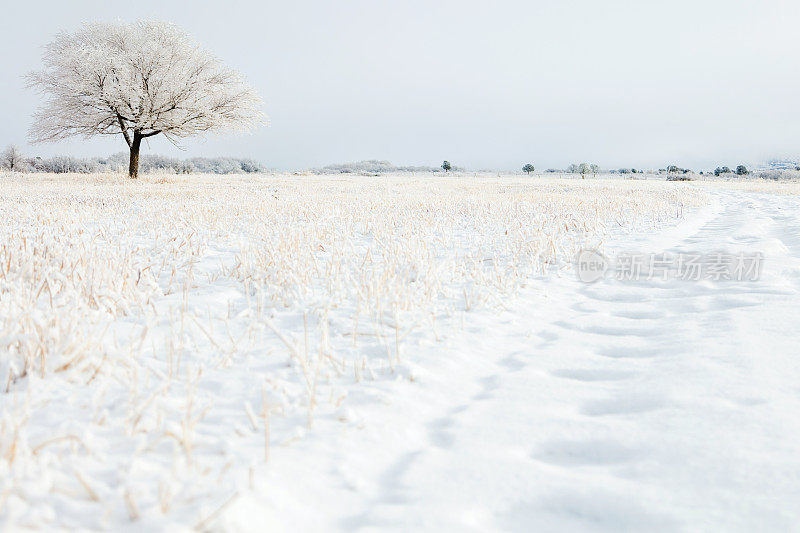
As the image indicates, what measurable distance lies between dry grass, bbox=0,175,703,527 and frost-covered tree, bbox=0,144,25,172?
4942 cm

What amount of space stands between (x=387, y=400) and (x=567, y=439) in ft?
2.73

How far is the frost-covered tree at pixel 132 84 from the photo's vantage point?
2214 cm

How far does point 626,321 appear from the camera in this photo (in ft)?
11.7

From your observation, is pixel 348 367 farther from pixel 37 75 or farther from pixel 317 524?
pixel 37 75

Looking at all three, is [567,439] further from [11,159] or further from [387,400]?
[11,159]

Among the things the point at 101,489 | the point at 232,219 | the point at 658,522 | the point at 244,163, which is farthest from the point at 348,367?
the point at 244,163

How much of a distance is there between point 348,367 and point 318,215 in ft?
21.2

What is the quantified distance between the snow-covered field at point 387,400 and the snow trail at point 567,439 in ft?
0.03

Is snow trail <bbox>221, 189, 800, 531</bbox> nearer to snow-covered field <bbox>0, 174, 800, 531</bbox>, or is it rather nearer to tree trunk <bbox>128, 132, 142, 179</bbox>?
snow-covered field <bbox>0, 174, 800, 531</bbox>

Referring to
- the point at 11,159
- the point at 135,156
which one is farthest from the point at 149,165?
the point at 135,156

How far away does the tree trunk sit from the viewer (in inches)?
962

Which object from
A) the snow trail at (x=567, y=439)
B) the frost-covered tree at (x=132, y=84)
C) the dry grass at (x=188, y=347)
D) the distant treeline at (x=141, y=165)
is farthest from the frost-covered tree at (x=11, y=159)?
the snow trail at (x=567, y=439)

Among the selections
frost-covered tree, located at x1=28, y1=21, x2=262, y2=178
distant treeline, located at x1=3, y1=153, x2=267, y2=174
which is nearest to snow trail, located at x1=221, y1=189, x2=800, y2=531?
frost-covered tree, located at x1=28, y1=21, x2=262, y2=178

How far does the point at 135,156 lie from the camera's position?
82.1 feet
